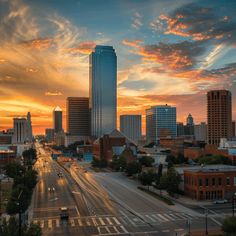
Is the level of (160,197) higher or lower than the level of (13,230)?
lower

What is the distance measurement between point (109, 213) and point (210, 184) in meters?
25.5

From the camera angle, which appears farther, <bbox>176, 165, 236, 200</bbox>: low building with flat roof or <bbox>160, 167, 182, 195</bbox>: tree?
<bbox>160, 167, 182, 195</bbox>: tree

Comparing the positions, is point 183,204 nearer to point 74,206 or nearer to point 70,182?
point 74,206

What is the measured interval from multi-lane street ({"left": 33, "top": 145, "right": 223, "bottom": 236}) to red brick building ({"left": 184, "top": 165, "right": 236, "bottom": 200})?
28.5 feet

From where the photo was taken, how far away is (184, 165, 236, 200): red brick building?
277 feet

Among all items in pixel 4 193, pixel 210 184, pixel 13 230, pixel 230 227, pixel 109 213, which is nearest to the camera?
pixel 13 230

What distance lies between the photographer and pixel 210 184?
85500 mm

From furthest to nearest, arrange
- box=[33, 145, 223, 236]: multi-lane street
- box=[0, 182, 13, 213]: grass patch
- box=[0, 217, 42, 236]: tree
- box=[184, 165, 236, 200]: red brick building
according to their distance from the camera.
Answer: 1. box=[184, 165, 236, 200]: red brick building
2. box=[0, 182, 13, 213]: grass patch
3. box=[33, 145, 223, 236]: multi-lane street
4. box=[0, 217, 42, 236]: tree

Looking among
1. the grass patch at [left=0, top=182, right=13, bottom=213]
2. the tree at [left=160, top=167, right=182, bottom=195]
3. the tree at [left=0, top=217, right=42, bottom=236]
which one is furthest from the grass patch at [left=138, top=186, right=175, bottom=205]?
the tree at [left=0, top=217, right=42, bottom=236]

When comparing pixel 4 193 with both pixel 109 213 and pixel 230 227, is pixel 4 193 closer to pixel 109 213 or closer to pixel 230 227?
pixel 109 213

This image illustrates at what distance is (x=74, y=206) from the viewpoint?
78125 mm

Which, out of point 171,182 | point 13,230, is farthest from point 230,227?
point 171,182

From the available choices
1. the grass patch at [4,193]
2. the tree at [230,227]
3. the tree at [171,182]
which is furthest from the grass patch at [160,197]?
the tree at [230,227]

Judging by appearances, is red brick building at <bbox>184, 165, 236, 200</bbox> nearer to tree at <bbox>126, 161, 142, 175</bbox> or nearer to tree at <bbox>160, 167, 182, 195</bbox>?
tree at <bbox>160, 167, 182, 195</bbox>
